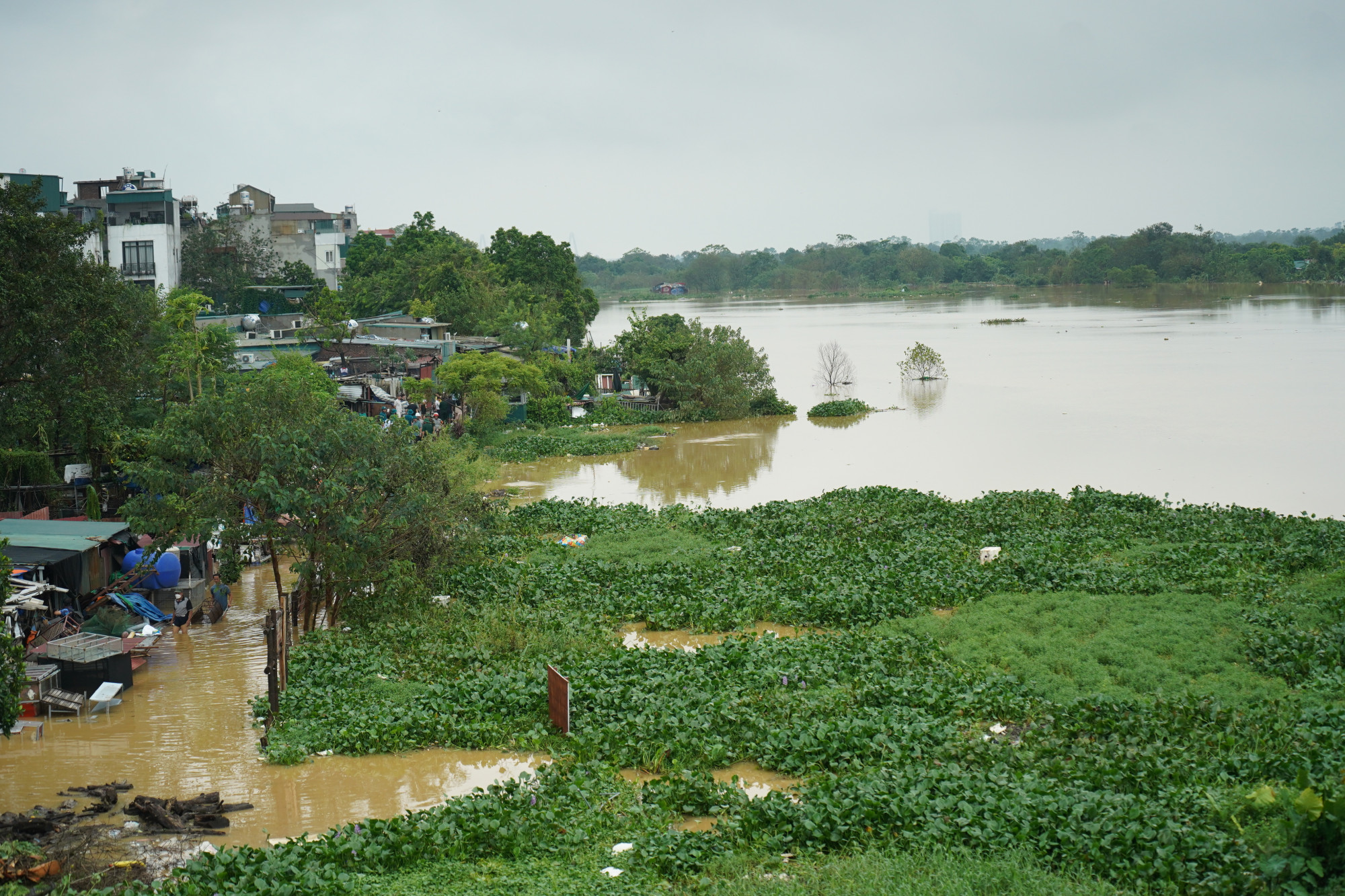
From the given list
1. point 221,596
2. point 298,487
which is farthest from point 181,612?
point 298,487

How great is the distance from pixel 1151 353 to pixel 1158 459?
29.6m

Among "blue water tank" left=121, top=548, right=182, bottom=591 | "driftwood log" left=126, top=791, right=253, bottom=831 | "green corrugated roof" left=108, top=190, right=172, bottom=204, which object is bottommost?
"driftwood log" left=126, top=791, right=253, bottom=831

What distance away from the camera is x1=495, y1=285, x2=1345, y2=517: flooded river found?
2716 centimetres

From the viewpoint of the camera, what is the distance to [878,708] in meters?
10.8

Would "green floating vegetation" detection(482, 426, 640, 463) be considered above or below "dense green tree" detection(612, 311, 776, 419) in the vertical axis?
below

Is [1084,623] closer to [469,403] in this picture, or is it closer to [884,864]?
[884,864]

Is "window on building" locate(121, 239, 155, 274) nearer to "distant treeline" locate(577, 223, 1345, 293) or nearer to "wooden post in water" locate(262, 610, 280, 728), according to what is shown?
"wooden post in water" locate(262, 610, 280, 728)

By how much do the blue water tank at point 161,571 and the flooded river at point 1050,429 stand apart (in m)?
11.1

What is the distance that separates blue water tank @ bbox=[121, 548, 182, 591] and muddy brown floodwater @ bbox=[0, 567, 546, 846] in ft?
10.5

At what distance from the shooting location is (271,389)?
1485 cm

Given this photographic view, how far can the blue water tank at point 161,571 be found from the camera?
51.0 feet

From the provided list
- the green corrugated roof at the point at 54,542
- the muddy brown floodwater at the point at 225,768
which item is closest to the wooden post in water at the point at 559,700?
the muddy brown floodwater at the point at 225,768

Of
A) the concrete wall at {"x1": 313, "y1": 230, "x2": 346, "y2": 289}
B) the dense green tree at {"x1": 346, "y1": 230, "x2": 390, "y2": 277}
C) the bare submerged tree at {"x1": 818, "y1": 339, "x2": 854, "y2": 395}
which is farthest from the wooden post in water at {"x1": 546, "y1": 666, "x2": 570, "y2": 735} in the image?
the concrete wall at {"x1": 313, "y1": 230, "x2": 346, "y2": 289}

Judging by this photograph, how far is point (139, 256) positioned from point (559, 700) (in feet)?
134
